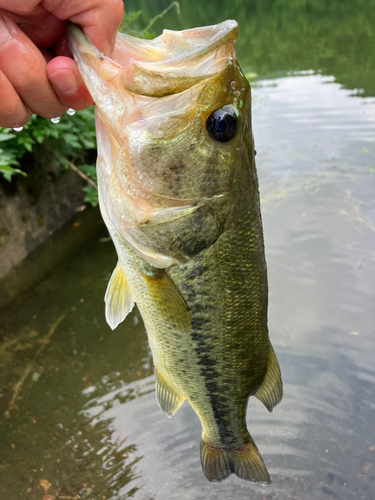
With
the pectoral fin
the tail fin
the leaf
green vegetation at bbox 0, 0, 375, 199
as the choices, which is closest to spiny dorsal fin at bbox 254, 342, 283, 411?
the tail fin

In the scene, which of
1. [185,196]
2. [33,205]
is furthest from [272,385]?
[33,205]

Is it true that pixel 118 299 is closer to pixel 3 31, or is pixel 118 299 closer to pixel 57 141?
pixel 3 31

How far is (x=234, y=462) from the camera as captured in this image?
1.96 metres

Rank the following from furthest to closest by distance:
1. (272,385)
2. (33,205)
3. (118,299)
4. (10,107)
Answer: (33,205) → (272,385) → (118,299) → (10,107)

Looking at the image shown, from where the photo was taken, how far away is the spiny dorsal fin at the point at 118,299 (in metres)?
1.60

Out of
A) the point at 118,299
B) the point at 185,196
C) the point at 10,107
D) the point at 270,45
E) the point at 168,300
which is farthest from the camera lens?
the point at 270,45

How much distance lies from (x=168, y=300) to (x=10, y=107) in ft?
2.66

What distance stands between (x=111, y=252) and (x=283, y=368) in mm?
2460

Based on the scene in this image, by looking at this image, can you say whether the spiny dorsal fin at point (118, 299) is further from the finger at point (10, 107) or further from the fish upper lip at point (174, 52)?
the fish upper lip at point (174, 52)

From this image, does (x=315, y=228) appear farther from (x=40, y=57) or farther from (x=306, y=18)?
(x=306, y=18)

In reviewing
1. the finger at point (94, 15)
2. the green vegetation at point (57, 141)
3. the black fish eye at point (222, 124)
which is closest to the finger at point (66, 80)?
the finger at point (94, 15)

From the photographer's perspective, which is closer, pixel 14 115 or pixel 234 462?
pixel 14 115

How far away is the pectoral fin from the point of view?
4.70 feet

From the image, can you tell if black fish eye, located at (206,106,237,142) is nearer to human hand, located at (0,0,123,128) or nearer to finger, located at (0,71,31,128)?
human hand, located at (0,0,123,128)
